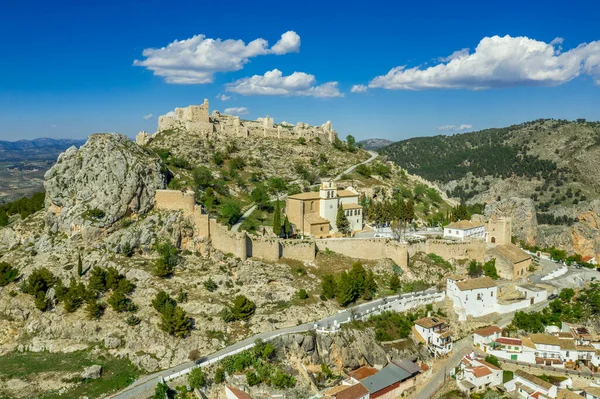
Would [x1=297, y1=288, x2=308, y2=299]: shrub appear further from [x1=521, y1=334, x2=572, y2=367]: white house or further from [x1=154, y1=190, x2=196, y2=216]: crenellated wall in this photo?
[x1=521, y1=334, x2=572, y2=367]: white house

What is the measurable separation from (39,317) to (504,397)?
35.7m

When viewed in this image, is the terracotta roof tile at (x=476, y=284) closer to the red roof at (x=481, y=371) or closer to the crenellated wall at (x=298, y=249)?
the red roof at (x=481, y=371)

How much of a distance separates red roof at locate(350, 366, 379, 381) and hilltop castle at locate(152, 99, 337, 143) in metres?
48.9

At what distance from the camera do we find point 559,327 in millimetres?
41250

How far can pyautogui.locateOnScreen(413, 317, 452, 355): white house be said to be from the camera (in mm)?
38000

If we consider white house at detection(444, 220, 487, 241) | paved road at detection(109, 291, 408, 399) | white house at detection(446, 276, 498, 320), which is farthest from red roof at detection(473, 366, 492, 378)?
white house at detection(444, 220, 487, 241)

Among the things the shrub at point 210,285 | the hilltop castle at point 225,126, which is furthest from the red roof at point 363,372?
the hilltop castle at point 225,126

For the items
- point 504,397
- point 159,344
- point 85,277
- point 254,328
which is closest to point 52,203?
point 85,277

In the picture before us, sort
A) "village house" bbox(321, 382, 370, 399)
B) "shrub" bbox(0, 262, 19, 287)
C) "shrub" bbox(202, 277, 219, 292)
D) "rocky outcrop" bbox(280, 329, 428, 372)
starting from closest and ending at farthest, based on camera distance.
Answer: "village house" bbox(321, 382, 370, 399) < "rocky outcrop" bbox(280, 329, 428, 372) < "shrub" bbox(202, 277, 219, 292) < "shrub" bbox(0, 262, 19, 287)

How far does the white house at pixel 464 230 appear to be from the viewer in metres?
48.7

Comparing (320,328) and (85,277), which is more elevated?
(85,277)

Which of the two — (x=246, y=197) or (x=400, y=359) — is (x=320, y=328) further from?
(x=246, y=197)

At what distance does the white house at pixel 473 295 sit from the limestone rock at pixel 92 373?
29.7m

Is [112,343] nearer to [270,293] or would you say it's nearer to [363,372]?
[270,293]
